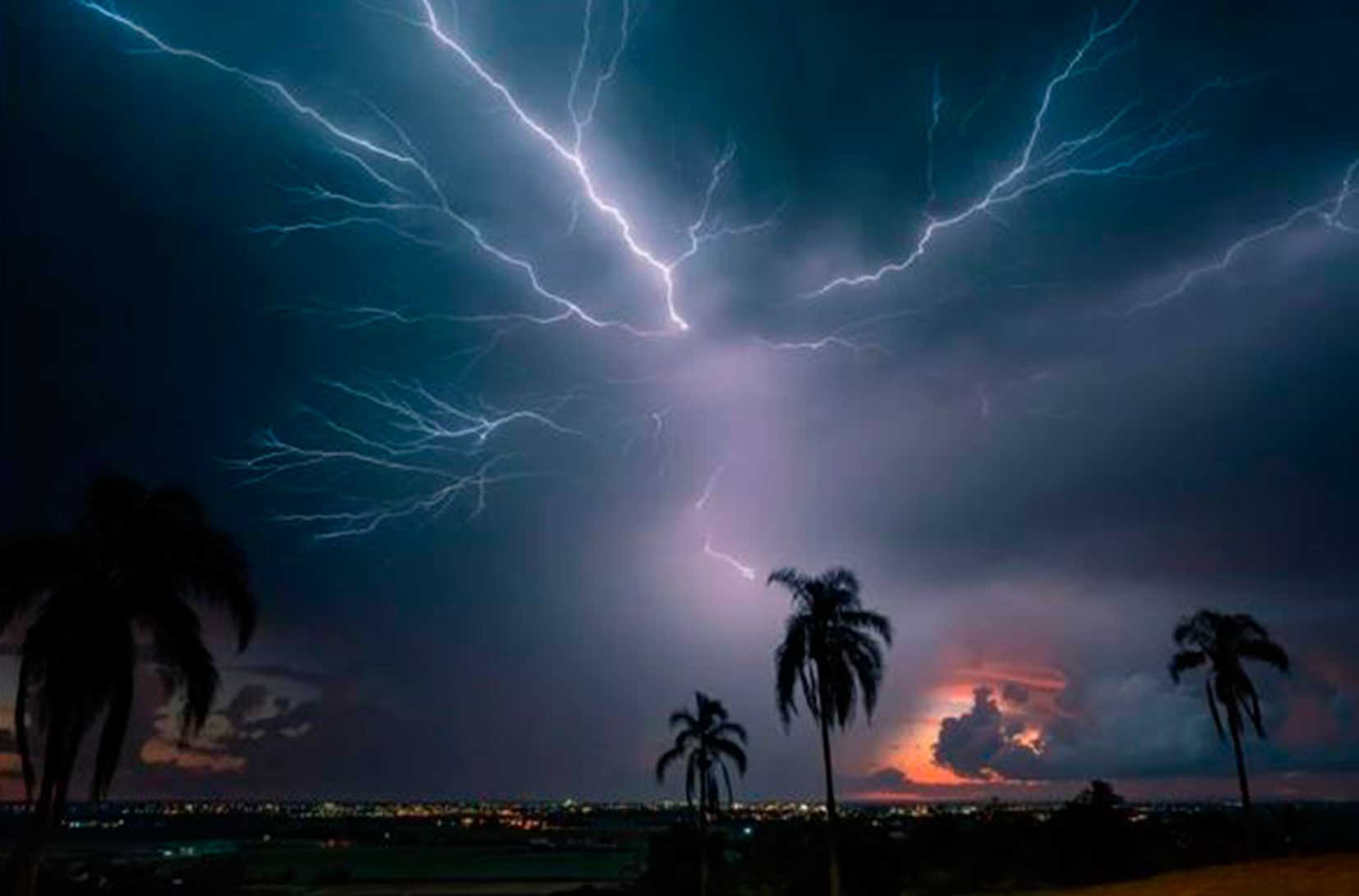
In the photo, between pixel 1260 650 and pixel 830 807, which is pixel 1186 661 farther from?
pixel 830 807

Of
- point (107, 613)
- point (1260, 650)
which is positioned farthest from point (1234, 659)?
point (107, 613)

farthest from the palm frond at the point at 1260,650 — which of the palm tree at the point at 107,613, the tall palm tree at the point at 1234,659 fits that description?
the palm tree at the point at 107,613

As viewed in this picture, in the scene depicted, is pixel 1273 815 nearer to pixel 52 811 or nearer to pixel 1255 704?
pixel 1255 704

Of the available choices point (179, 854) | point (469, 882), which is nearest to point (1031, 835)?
point (469, 882)

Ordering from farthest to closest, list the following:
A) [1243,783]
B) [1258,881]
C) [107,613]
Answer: [1243,783], [1258,881], [107,613]

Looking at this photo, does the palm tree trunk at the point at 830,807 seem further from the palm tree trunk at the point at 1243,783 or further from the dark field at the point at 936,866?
the palm tree trunk at the point at 1243,783

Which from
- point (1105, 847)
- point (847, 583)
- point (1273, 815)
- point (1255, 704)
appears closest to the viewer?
point (847, 583)
